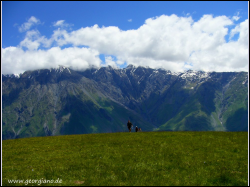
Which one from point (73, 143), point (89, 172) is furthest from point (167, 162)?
point (73, 143)

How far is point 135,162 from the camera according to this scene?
2719 cm

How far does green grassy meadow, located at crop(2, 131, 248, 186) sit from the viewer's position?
21922mm

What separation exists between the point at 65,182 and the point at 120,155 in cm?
1014

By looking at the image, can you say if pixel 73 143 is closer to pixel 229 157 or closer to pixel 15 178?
pixel 15 178

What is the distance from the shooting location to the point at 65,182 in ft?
69.9

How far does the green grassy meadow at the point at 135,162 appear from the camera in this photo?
71.9 feet

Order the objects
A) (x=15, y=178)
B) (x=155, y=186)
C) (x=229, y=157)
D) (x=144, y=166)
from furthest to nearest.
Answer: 1. (x=229, y=157)
2. (x=144, y=166)
3. (x=15, y=178)
4. (x=155, y=186)

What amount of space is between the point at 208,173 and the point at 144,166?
23.2ft

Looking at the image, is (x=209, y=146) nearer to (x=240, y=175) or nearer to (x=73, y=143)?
(x=240, y=175)

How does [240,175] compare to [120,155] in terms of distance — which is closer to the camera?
[240,175]

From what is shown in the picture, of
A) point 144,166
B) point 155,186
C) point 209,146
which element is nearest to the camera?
point 155,186

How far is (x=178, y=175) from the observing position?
23.0 m

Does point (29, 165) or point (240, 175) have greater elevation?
point (29, 165)

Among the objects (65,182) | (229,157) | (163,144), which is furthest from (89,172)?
(229,157)
